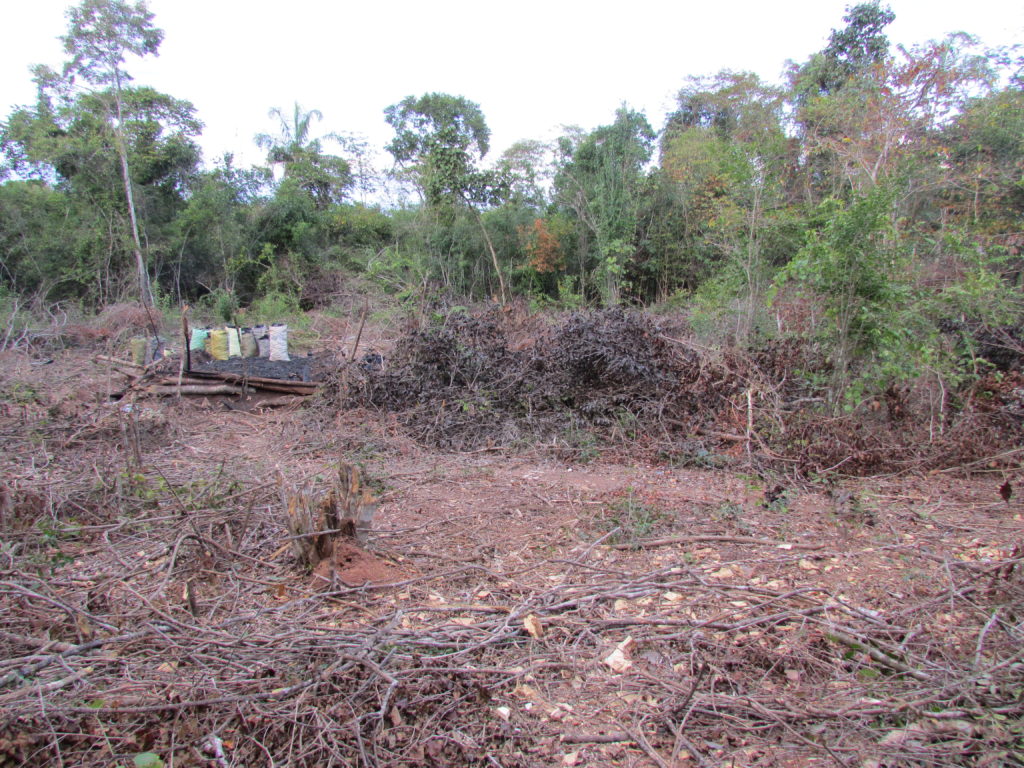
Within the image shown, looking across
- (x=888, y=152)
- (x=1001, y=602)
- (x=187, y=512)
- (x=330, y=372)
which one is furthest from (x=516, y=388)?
(x=888, y=152)

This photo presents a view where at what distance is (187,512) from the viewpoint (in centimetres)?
363

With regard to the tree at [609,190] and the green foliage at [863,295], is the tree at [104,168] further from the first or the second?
the green foliage at [863,295]

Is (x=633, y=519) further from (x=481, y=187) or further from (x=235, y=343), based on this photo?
(x=481, y=187)

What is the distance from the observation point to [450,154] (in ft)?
56.5

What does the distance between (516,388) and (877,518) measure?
3824 mm

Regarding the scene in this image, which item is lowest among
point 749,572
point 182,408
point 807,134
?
point 749,572

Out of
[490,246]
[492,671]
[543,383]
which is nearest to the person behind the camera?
[492,671]


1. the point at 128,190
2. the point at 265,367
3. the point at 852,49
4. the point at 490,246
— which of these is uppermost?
the point at 852,49

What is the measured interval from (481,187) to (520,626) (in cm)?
1713

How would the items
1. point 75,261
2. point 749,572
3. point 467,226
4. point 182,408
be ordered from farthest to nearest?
point 467,226 → point 75,261 → point 182,408 → point 749,572

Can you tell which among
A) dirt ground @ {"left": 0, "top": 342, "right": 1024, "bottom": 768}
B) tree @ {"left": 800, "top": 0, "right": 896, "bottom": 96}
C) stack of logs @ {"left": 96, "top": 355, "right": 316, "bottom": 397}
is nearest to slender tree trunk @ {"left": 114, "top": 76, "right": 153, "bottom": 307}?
stack of logs @ {"left": 96, "top": 355, "right": 316, "bottom": 397}

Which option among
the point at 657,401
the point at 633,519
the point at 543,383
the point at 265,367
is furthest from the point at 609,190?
the point at 633,519

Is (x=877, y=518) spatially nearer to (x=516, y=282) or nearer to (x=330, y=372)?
(x=330, y=372)

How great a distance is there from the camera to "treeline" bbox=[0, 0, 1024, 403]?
38.9ft
